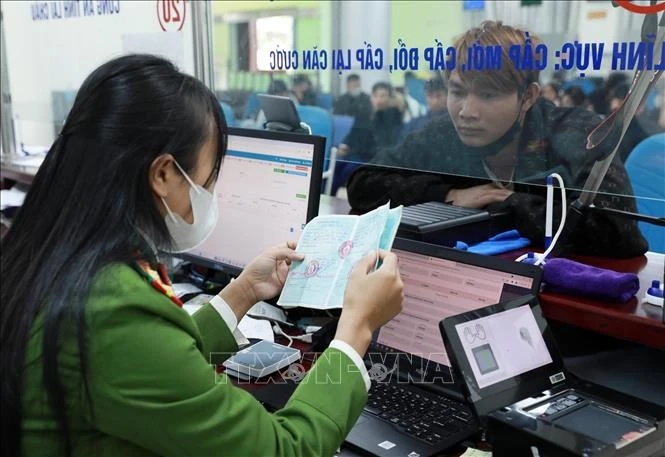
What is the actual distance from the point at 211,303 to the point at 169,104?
0.45m

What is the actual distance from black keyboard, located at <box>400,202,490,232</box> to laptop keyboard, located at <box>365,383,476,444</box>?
32 cm

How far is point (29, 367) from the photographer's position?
765mm

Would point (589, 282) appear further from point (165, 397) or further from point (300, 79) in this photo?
point (300, 79)

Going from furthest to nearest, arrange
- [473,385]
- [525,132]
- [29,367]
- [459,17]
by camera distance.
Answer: [459,17]
[525,132]
[473,385]
[29,367]

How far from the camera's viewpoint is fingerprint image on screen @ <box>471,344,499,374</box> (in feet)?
3.08

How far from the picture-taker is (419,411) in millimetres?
1054

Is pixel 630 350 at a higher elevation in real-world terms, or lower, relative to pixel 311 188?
lower

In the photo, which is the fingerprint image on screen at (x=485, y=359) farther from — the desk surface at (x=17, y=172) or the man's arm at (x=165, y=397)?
the desk surface at (x=17, y=172)

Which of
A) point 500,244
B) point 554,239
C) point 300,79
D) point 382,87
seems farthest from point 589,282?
point 382,87

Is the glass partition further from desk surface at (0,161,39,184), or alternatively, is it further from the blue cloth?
desk surface at (0,161,39,184)

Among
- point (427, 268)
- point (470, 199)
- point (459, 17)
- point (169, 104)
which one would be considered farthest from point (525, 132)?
point (169, 104)

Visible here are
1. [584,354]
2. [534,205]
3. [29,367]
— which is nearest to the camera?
[29,367]

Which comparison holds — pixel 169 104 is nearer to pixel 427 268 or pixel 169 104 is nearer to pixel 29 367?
pixel 29 367

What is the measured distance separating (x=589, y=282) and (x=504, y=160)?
51 centimetres
